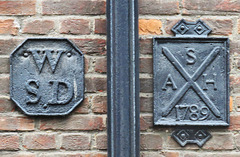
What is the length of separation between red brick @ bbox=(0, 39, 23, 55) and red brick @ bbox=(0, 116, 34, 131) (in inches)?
10.2

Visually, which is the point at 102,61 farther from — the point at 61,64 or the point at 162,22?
the point at 162,22

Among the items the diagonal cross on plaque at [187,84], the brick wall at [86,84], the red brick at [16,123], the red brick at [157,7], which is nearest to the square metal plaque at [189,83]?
the diagonal cross on plaque at [187,84]

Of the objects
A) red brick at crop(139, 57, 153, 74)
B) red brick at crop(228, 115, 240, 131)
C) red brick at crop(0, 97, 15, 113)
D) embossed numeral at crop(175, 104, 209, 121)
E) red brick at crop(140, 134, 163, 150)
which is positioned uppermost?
red brick at crop(139, 57, 153, 74)

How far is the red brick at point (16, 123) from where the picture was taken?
1185 millimetres

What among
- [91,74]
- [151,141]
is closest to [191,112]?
[151,141]

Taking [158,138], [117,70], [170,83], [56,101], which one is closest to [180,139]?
[158,138]

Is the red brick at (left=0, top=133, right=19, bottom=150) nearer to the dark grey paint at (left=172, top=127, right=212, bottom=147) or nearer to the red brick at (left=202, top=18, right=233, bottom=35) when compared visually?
the dark grey paint at (left=172, top=127, right=212, bottom=147)

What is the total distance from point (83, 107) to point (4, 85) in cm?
→ 32

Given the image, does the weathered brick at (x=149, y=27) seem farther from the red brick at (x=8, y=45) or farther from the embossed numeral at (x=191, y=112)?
the red brick at (x=8, y=45)

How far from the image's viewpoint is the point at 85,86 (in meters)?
1.20

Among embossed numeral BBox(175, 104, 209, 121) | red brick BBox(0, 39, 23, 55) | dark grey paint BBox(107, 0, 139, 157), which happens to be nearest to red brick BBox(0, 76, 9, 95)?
red brick BBox(0, 39, 23, 55)

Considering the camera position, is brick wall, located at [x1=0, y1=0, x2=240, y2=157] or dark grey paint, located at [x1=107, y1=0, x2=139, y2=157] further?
brick wall, located at [x1=0, y1=0, x2=240, y2=157]

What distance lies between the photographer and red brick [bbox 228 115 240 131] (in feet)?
3.97

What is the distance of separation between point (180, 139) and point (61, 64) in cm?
56
